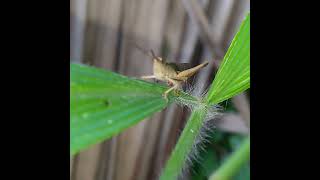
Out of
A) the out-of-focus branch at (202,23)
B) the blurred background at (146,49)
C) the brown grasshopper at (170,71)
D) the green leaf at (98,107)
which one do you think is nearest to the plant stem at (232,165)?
the blurred background at (146,49)

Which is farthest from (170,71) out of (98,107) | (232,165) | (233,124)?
(233,124)

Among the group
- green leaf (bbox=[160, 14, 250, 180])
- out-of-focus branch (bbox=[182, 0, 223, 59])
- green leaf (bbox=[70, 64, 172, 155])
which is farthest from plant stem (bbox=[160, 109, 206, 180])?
out-of-focus branch (bbox=[182, 0, 223, 59])

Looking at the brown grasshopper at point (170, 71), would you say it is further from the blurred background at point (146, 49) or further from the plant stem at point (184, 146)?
the plant stem at point (184, 146)

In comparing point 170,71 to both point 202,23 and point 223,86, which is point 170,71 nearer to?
point 223,86

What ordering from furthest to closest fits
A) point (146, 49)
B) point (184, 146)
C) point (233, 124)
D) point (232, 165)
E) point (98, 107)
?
point (233, 124) < point (146, 49) < point (232, 165) < point (184, 146) < point (98, 107)

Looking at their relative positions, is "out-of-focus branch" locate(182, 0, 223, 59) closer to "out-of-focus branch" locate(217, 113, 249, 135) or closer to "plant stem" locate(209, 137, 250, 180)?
"out-of-focus branch" locate(217, 113, 249, 135)

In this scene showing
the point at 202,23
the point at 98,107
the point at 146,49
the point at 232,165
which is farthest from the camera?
the point at 202,23
